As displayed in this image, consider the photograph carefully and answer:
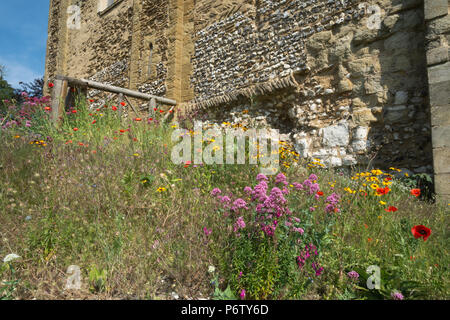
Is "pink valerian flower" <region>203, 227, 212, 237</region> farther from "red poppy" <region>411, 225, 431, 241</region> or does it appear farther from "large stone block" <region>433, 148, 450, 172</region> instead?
"large stone block" <region>433, 148, 450, 172</region>

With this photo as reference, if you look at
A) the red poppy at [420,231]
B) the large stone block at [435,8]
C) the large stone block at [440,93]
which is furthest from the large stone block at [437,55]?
the red poppy at [420,231]

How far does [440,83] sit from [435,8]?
105cm

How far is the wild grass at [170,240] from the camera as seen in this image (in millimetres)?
1691

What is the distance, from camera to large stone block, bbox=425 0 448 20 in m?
3.54

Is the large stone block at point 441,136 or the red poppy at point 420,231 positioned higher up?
the large stone block at point 441,136

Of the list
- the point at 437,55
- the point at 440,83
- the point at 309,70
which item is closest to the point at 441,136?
the point at 440,83

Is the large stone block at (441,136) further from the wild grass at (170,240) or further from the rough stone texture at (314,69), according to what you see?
the wild grass at (170,240)

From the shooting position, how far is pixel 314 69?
16.7ft

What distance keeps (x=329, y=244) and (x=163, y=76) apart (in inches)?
283

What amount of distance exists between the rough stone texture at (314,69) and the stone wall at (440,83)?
0.5 inches

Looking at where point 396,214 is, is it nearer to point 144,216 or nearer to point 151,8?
point 144,216

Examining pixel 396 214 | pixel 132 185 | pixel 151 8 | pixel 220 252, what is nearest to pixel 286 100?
pixel 396 214

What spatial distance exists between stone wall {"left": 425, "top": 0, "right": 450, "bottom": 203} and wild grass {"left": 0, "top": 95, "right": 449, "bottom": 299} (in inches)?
25.5

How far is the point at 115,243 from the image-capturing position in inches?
78.4
